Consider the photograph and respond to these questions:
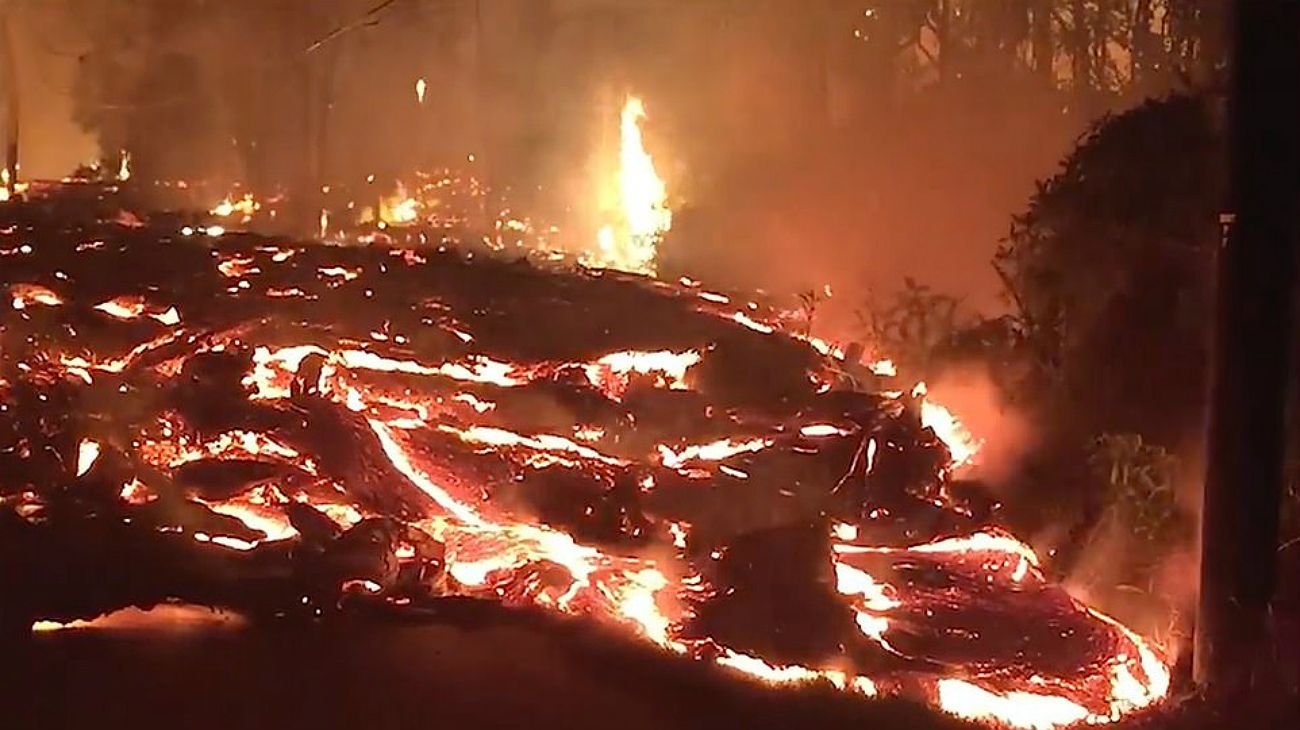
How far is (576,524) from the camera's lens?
3803 millimetres

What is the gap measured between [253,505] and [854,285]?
2021 mm

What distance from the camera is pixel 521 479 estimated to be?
12.8 ft

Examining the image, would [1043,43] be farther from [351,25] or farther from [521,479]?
[351,25]

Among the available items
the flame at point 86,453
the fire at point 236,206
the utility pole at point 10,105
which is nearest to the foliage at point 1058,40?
the fire at point 236,206

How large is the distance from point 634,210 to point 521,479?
1.40m

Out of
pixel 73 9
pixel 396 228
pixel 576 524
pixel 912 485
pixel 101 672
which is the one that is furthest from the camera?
pixel 396 228

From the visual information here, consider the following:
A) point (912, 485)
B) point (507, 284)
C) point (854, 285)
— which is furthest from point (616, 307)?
point (912, 485)

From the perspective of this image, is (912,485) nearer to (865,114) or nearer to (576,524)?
(576,524)

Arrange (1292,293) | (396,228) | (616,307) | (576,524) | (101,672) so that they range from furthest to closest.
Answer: (396,228) < (616,307) < (576,524) < (101,672) < (1292,293)

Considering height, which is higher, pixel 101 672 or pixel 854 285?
pixel 854 285

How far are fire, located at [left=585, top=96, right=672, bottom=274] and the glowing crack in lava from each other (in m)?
0.40

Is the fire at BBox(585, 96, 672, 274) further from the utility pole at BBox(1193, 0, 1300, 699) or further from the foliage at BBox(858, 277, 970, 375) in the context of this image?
the utility pole at BBox(1193, 0, 1300, 699)

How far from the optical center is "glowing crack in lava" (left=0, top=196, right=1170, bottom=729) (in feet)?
11.7

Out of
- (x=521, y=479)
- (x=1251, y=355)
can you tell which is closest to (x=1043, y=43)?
(x=1251, y=355)
